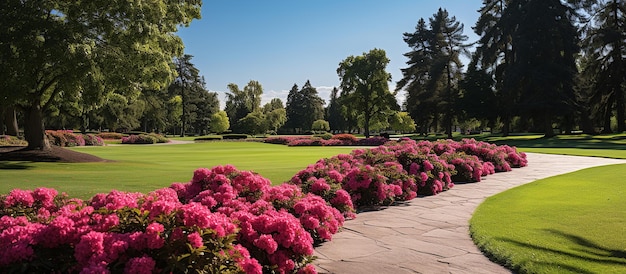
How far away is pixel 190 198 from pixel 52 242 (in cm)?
315

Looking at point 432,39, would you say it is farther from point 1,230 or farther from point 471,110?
point 1,230

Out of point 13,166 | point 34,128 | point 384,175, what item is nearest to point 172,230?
point 384,175

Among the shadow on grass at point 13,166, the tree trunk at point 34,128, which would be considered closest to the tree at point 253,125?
the tree trunk at point 34,128

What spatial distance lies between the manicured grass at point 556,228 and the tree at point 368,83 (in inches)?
1743

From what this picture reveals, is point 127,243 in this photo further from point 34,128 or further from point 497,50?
point 497,50

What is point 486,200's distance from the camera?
8211 millimetres

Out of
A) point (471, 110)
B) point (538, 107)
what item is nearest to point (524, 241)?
point (538, 107)

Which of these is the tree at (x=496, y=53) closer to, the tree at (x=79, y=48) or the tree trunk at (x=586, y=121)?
the tree trunk at (x=586, y=121)

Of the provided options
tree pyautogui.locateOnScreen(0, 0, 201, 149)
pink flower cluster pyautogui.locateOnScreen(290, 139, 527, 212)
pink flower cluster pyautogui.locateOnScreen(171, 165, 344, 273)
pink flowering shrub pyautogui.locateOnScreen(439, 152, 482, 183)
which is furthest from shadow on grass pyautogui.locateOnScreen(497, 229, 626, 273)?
tree pyautogui.locateOnScreen(0, 0, 201, 149)

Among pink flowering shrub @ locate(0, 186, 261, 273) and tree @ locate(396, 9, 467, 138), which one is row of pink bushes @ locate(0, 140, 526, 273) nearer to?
pink flowering shrub @ locate(0, 186, 261, 273)

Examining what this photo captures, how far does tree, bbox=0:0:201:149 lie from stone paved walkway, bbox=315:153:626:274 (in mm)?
12478

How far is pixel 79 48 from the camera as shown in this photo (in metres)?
14.2

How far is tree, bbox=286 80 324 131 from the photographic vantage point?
9494cm

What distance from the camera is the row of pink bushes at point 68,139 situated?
3347 cm
